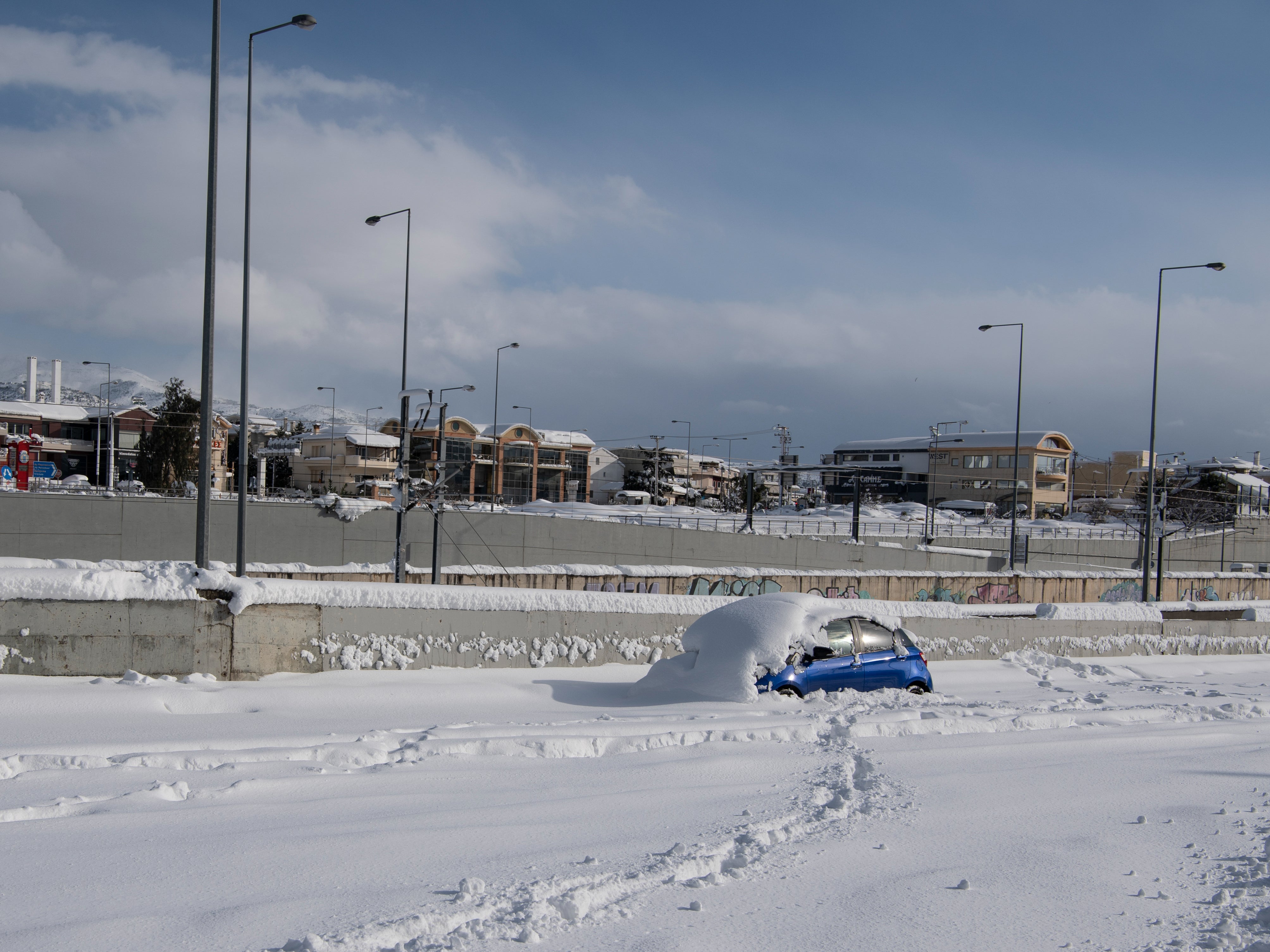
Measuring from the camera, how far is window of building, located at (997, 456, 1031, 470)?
82000mm

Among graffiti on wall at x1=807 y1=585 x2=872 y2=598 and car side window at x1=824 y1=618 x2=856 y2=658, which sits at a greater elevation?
car side window at x1=824 y1=618 x2=856 y2=658

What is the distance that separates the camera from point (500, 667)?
1244 centimetres

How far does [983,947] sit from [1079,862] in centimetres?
152

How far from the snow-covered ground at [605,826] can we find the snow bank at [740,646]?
0.57 meters

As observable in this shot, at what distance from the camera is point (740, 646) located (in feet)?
→ 35.3

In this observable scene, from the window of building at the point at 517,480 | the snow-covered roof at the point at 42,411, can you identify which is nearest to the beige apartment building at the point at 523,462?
the window of building at the point at 517,480

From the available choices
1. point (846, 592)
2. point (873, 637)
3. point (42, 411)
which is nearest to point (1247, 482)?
point (846, 592)

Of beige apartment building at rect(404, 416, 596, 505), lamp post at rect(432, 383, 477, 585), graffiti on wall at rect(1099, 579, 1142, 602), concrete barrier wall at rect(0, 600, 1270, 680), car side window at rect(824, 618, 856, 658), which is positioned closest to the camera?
concrete barrier wall at rect(0, 600, 1270, 680)

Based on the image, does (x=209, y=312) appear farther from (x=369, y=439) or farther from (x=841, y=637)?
(x=369, y=439)

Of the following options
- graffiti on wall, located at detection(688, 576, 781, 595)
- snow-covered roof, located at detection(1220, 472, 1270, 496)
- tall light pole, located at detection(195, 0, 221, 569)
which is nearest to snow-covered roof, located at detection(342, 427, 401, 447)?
graffiti on wall, located at detection(688, 576, 781, 595)

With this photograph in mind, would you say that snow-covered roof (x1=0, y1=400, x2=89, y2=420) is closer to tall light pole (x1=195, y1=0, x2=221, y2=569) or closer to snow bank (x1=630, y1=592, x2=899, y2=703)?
tall light pole (x1=195, y1=0, x2=221, y2=569)

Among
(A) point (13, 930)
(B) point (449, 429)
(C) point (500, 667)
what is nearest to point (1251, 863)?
(A) point (13, 930)

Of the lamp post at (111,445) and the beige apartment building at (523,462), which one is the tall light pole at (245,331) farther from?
the beige apartment building at (523,462)

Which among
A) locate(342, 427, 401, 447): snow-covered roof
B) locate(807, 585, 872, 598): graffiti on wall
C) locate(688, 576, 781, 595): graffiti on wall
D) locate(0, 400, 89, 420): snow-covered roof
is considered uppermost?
locate(0, 400, 89, 420): snow-covered roof
